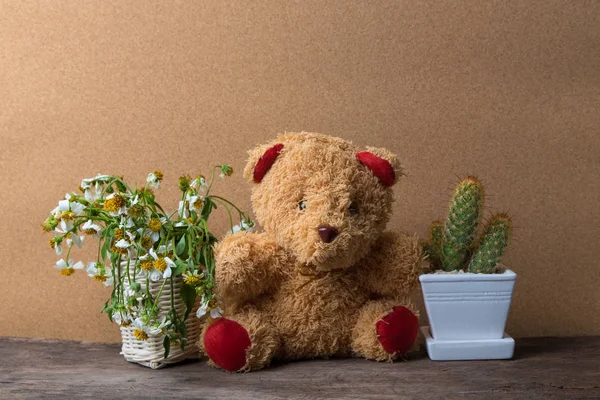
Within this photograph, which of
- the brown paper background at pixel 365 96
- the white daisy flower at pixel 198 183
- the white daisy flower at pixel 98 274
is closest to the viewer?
the white daisy flower at pixel 98 274

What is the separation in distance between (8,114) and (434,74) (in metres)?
0.96

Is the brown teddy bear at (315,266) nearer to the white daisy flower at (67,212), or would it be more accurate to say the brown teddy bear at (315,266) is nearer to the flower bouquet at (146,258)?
the flower bouquet at (146,258)

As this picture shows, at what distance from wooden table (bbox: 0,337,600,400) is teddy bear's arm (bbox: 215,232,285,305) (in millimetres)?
148

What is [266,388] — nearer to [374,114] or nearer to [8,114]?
[374,114]

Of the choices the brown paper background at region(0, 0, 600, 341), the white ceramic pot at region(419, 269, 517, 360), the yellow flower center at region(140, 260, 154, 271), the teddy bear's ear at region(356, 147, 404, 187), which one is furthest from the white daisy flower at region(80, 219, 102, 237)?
the white ceramic pot at region(419, 269, 517, 360)

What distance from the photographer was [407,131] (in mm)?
1555

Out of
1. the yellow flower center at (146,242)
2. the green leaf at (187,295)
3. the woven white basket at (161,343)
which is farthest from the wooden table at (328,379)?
the yellow flower center at (146,242)

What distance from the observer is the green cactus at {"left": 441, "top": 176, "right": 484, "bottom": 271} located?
4.24 feet

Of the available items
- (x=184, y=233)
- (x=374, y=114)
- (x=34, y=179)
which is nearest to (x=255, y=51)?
(x=374, y=114)

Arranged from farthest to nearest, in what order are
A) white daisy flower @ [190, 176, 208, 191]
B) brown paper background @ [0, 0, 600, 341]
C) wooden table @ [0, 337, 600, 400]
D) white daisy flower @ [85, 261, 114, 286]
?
brown paper background @ [0, 0, 600, 341] < white daisy flower @ [190, 176, 208, 191] < white daisy flower @ [85, 261, 114, 286] < wooden table @ [0, 337, 600, 400]

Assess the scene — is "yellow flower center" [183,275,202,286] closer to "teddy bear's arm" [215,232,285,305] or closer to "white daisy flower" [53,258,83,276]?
"teddy bear's arm" [215,232,285,305]

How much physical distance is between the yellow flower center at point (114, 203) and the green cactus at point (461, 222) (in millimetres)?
602

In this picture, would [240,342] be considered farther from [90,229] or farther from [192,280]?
[90,229]

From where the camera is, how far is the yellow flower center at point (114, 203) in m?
1.24
